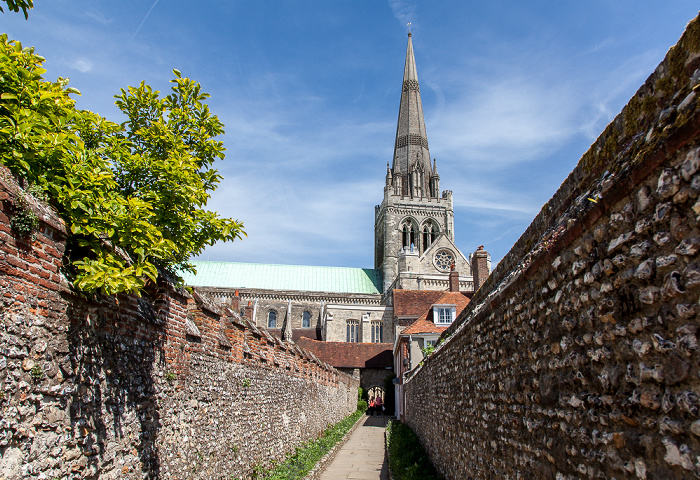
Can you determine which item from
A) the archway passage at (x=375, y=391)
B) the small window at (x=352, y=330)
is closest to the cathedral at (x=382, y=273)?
the small window at (x=352, y=330)

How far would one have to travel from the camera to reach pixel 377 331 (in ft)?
163

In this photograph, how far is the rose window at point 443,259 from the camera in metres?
53.8

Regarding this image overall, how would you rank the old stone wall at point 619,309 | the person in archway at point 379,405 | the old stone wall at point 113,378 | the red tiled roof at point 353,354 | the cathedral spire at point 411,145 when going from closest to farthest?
the old stone wall at point 619,309 → the old stone wall at point 113,378 → the person in archway at point 379,405 → the red tiled roof at point 353,354 → the cathedral spire at point 411,145

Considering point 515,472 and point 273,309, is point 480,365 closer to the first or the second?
point 515,472

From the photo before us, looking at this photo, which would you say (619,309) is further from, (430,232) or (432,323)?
(430,232)

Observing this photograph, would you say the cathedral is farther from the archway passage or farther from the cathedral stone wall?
the archway passage

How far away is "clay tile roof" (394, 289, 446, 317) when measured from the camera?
37.8 metres

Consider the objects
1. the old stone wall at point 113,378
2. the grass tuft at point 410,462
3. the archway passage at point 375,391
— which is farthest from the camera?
the archway passage at point 375,391

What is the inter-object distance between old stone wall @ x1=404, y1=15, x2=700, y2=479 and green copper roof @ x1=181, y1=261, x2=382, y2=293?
57.8 metres

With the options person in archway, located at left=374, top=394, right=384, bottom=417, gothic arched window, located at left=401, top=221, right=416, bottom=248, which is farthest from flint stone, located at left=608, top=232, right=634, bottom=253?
gothic arched window, located at left=401, top=221, right=416, bottom=248

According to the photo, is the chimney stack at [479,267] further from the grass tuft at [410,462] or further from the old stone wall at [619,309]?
the old stone wall at [619,309]

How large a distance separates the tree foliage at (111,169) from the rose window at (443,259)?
48.9 metres

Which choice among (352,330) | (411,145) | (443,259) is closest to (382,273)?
(443,259)

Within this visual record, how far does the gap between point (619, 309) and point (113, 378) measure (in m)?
4.61
